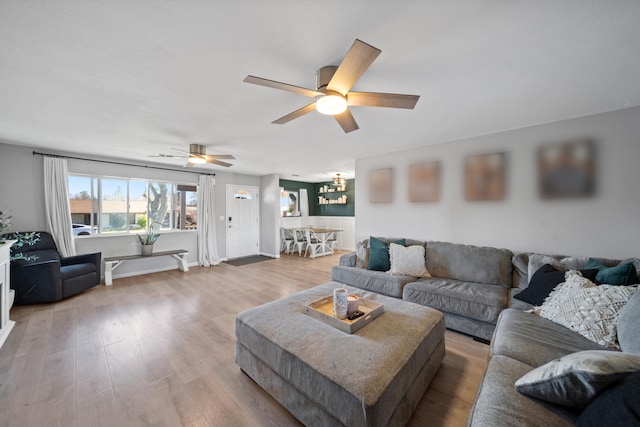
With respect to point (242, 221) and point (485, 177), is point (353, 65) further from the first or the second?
point (242, 221)

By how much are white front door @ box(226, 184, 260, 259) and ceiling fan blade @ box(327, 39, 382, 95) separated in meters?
5.35

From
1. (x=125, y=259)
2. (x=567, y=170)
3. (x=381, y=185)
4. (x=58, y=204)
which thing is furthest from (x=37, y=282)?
(x=567, y=170)

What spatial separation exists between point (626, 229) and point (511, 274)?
109 cm

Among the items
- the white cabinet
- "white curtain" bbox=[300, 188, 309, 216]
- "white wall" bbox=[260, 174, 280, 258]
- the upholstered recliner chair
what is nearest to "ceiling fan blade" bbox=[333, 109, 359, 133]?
the white cabinet

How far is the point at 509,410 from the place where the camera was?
3.24 ft

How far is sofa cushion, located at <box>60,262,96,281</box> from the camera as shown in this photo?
3.44 meters

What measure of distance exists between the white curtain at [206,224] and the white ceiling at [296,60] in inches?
110

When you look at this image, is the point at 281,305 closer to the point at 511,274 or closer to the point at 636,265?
the point at 511,274

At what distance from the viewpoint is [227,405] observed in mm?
1589

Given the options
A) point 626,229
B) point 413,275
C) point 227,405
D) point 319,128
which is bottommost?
point 227,405

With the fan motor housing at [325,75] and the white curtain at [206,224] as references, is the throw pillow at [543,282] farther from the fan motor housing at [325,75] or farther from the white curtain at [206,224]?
the white curtain at [206,224]

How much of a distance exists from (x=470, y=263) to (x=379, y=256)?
44.7 inches

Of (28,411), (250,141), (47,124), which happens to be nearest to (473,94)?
(250,141)

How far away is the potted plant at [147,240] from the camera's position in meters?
4.73
